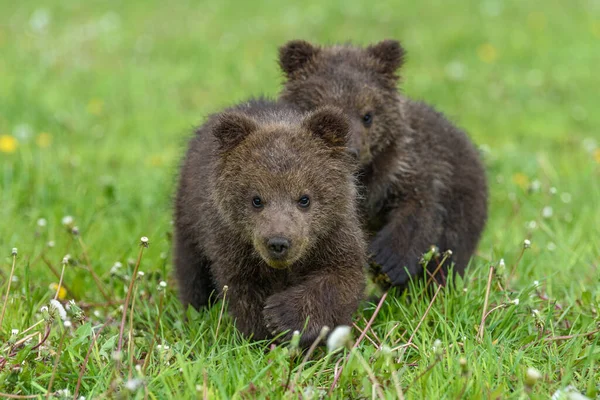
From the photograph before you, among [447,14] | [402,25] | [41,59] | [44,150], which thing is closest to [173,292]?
[44,150]

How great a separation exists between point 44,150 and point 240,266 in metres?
4.38

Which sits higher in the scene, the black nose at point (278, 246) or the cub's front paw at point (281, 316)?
the black nose at point (278, 246)

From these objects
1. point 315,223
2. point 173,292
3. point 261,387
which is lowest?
point 173,292

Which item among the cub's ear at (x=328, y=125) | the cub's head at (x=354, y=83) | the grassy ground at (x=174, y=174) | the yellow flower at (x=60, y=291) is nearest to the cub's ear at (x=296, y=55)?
the cub's head at (x=354, y=83)

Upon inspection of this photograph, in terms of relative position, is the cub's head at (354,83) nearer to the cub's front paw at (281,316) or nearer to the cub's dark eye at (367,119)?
the cub's dark eye at (367,119)

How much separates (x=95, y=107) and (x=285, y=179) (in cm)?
629

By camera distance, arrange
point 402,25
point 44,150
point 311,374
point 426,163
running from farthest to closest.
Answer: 1. point 402,25
2. point 44,150
3. point 426,163
4. point 311,374

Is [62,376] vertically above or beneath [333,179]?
beneath

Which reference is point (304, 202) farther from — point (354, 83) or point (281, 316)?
point (354, 83)

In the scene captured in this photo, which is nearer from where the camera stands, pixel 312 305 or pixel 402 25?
pixel 312 305

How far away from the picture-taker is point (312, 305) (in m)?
4.37

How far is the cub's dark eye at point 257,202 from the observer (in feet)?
14.4

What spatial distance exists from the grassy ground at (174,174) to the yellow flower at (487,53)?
0.09ft

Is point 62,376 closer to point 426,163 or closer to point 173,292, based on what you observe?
point 173,292
